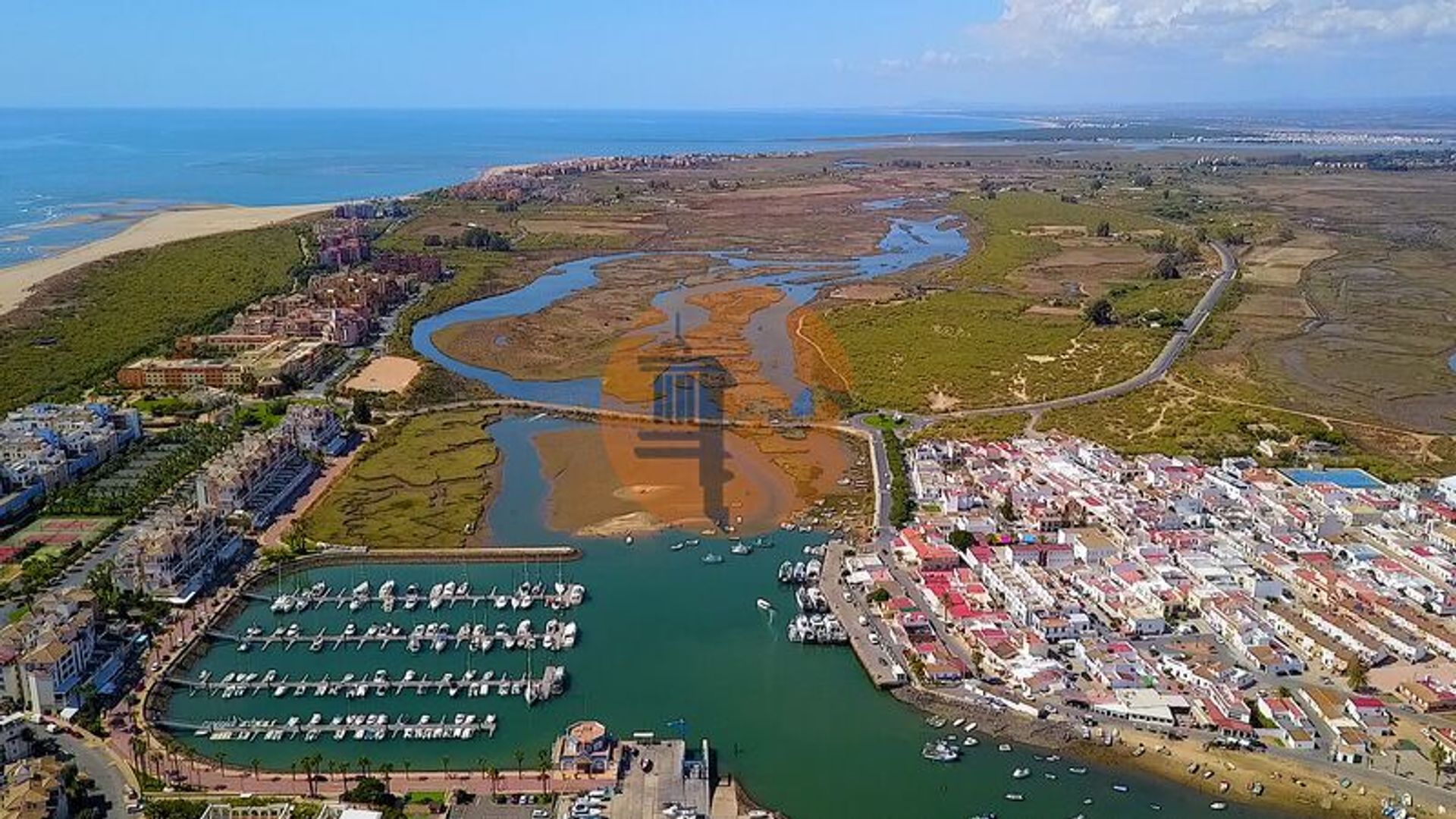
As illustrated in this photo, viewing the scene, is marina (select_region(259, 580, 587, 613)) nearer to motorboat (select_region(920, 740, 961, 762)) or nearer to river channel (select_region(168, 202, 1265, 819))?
river channel (select_region(168, 202, 1265, 819))

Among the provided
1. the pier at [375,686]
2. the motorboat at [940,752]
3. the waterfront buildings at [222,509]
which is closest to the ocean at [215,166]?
the waterfront buildings at [222,509]

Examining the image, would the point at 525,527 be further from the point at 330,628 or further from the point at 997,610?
the point at 997,610

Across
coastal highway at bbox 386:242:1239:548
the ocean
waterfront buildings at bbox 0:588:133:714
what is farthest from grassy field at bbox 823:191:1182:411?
the ocean

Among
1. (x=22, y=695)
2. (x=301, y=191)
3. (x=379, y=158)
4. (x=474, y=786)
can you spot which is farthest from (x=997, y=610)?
(x=379, y=158)

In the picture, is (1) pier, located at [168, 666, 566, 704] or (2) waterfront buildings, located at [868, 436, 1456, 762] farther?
(1) pier, located at [168, 666, 566, 704]

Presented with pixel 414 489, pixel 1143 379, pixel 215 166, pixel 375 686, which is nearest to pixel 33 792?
pixel 375 686
